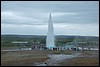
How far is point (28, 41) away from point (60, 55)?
76.2 inches

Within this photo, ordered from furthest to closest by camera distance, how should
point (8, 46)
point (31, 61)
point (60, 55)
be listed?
1. point (8, 46)
2. point (60, 55)
3. point (31, 61)

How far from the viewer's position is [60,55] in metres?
7.24

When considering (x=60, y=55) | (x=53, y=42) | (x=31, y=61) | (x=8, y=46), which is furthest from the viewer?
(x=53, y=42)

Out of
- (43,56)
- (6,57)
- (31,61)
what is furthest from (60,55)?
(6,57)

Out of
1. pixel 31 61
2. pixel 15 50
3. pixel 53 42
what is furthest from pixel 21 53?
pixel 53 42

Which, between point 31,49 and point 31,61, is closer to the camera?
point 31,61

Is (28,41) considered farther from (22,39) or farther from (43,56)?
(43,56)

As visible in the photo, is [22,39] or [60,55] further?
[22,39]

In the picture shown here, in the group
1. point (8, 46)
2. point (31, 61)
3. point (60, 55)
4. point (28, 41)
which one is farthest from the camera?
point (28, 41)

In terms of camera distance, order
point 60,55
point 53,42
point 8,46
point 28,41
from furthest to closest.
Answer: point 53,42
point 28,41
point 8,46
point 60,55

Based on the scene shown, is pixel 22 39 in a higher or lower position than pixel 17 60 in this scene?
higher

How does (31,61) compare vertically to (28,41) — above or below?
below

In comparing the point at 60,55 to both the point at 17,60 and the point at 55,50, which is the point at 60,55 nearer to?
the point at 55,50

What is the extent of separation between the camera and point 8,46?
7.78 meters
